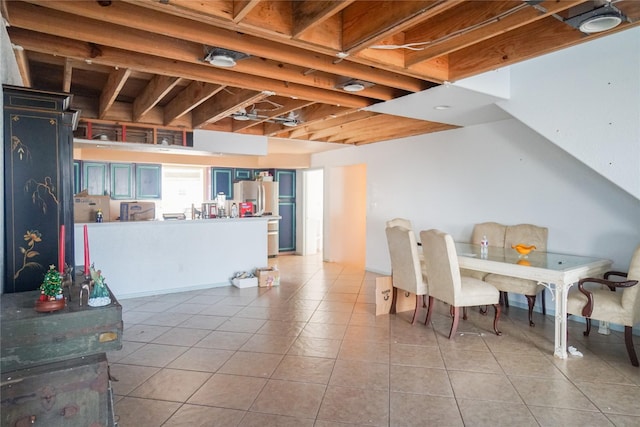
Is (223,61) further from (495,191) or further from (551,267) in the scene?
(495,191)

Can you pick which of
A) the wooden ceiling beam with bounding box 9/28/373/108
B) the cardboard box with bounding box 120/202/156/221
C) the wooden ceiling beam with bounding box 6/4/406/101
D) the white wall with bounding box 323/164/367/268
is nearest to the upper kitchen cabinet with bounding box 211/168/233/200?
the white wall with bounding box 323/164/367/268

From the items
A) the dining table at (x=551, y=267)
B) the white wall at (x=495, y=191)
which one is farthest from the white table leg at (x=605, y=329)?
the white wall at (x=495, y=191)

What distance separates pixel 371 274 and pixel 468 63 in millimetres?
4045

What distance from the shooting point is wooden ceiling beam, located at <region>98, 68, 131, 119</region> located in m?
3.14

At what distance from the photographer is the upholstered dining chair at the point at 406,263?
375cm

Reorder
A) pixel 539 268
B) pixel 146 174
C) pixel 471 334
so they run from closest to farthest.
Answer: pixel 539 268 < pixel 471 334 < pixel 146 174

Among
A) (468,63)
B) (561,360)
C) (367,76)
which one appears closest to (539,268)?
(561,360)

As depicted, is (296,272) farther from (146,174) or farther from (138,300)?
(146,174)

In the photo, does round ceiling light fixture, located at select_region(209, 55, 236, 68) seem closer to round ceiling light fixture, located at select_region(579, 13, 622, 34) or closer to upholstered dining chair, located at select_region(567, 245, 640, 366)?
round ceiling light fixture, located at select_region(579, 13, 622, 34)

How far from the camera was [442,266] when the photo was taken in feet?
11.4

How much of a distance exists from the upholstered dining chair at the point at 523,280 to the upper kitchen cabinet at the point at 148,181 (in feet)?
20.3

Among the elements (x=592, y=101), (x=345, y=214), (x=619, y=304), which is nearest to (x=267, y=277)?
(x=345, y=214)

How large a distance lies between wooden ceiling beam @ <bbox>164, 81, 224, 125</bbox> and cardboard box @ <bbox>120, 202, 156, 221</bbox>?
1.22m

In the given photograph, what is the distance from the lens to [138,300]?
4641mm
